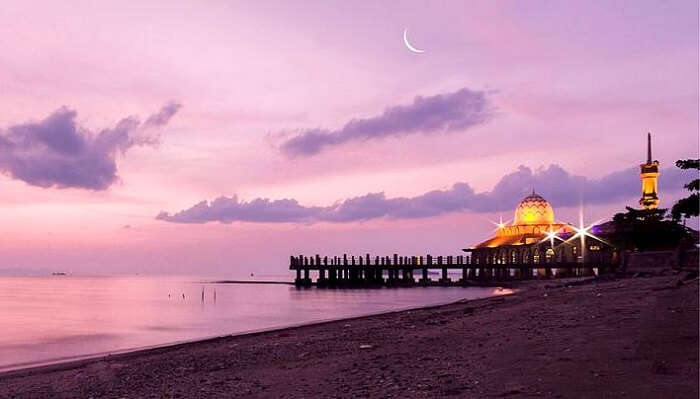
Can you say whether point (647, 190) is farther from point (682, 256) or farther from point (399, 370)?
point (399, 370)

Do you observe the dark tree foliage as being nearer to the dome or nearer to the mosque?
the mosque

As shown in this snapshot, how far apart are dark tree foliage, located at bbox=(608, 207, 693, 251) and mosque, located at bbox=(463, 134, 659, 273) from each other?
47.4 ft

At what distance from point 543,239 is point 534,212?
11.7 metres

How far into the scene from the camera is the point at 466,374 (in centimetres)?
1002

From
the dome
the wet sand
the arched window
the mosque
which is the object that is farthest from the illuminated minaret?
the wet sand

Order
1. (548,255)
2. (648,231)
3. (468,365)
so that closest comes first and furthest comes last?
(468,365) < (648,231) < (548,255)

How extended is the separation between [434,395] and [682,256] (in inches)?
896

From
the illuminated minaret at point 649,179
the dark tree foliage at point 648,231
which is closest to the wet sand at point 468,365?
the dark tree foliage at point 648,231

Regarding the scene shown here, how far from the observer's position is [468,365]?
10.8 m

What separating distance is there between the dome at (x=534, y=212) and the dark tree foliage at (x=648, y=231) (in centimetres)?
3355

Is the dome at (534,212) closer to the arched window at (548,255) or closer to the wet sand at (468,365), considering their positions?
the arched window at (548,255)

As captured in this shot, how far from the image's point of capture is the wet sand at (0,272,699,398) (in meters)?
8.89

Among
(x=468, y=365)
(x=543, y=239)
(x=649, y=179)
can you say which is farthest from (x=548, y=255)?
(x=468, y=365)

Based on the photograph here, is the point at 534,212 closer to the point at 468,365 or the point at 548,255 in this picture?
the point at 548,255
